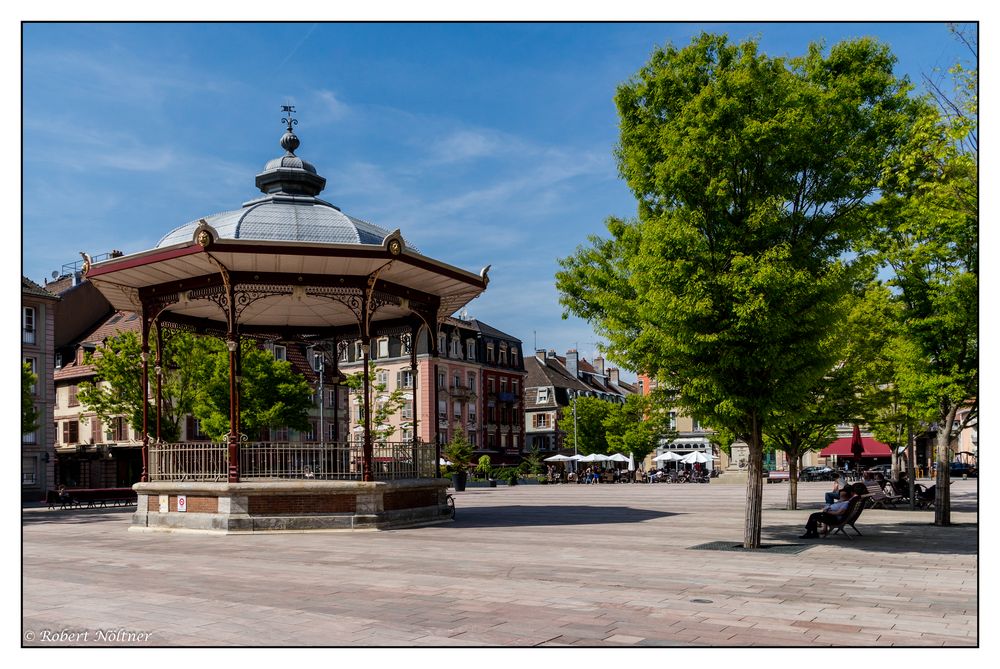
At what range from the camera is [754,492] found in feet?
50.5

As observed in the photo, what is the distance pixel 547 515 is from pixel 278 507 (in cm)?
859

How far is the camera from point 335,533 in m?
18.8

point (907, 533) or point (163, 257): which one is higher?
point (163, 257)

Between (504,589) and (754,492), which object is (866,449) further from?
(504,589)

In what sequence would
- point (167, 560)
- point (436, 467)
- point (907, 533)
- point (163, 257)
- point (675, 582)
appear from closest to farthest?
1. point (675, 582)
2. point (167, 560)
3. point (907, 533)
4. point (163, 257)
5. point (436, 467)

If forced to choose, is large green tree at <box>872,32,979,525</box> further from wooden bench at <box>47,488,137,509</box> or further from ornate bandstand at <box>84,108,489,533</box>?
wooden bench at <box>47,488,137,509</box>

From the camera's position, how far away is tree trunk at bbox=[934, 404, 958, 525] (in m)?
19.2

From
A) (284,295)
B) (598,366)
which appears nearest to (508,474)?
(284,295)

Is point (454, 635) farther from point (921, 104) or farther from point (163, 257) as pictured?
point (921, 104)

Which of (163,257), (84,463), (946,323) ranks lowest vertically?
(84,463)

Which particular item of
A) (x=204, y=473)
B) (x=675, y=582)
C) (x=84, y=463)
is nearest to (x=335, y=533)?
(x=204, y=473)

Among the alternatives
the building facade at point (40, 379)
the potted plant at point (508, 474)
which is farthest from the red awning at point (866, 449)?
the building facade at point (40, 379)

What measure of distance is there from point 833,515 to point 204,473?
1320 centimetres

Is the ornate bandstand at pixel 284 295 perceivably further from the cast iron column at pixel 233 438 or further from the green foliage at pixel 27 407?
the green foliage at pixel 27 407
